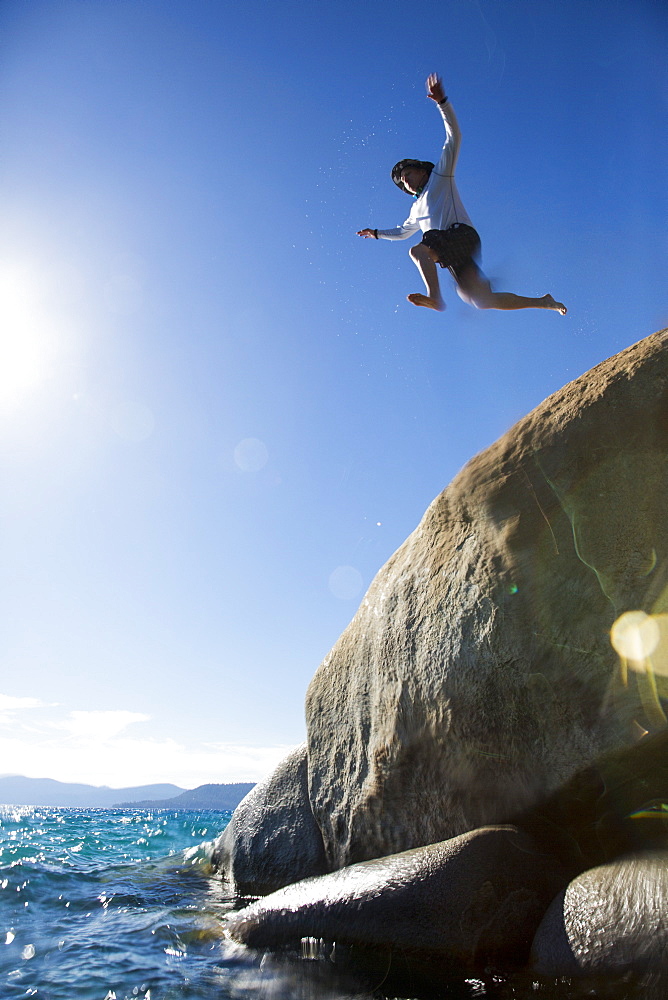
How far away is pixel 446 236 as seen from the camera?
17.5 ft

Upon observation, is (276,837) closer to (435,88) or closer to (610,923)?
(610,923)

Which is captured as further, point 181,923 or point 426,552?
point 426,552

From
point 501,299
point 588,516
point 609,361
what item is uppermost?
point 501,299

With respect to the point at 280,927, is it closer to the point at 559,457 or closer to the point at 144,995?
the point at 144,995

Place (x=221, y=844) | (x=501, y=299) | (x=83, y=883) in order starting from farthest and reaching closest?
1. (x=221, y=844)
2. (x=83, y=883)
3. (x=501, y=299)

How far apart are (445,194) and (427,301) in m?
1.08

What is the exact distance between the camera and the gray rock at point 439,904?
12.0 feet

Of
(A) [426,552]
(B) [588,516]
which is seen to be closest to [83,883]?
(A) [426,552]

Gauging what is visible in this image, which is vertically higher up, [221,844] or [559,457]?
[559,457]

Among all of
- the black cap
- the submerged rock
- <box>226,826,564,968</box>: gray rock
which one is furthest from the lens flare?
the black cap

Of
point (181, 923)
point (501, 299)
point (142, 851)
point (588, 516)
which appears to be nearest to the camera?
point (588, 516)

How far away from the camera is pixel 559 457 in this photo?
4.37 m

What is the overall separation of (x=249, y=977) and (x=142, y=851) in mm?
8111

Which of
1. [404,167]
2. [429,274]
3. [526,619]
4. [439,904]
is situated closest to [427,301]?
[429,274]
